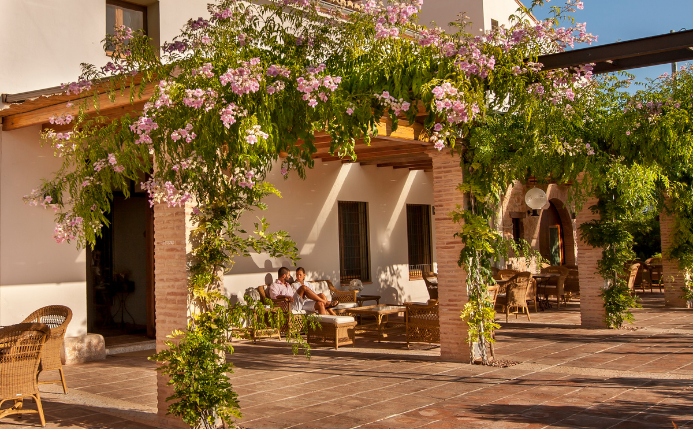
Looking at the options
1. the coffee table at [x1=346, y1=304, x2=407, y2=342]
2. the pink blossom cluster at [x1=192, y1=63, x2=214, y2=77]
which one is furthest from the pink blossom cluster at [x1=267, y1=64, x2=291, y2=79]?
the coffee table at [x1=346, y1=304, x2=407, y2=342]

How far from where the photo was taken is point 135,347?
903 cm

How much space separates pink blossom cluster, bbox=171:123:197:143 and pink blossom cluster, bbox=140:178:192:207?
386 mm

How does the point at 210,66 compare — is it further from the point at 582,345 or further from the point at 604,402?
the point at 582,345

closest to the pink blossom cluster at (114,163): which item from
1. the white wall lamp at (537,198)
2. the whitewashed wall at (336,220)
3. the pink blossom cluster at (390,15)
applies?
the pink blossom cluster at (390,15)

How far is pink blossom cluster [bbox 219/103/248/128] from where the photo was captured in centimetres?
410

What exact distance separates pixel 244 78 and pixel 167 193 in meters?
1.01

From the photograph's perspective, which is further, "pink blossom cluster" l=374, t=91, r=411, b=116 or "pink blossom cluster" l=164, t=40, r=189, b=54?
"pink blossom cluster" l=374, t=91, r=411, b=116

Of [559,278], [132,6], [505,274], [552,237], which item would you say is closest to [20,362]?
[132,6]

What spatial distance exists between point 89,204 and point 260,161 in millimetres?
1326

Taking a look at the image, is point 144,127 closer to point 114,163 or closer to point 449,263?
point 114,163

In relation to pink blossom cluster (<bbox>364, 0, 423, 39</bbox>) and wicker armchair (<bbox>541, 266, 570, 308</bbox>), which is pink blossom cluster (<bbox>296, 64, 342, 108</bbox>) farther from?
wicker armchair (<bbox>541, 266, 570, 308</bbox>)

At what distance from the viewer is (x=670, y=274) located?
12.9m

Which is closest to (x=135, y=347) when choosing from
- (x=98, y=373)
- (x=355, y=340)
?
(x=98, y=373)

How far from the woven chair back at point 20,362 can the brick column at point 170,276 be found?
1.02m
